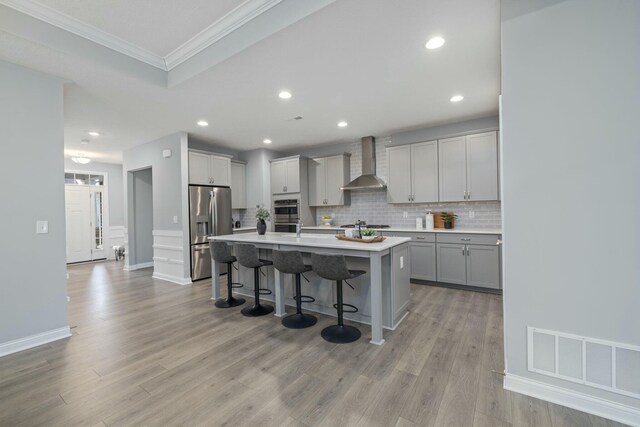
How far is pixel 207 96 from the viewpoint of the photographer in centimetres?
351

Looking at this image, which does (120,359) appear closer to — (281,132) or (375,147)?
(281,132)

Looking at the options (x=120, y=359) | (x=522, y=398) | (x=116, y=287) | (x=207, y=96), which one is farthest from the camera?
(x=116, y=287)

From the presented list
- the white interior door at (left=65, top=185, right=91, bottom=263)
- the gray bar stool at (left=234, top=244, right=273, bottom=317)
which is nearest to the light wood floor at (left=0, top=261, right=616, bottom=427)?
the gray bar stool at (left=234, top=244, right=273, bottom=317)

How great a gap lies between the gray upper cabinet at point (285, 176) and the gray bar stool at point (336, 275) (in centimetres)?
357

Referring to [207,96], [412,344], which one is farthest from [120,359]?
[207,96]

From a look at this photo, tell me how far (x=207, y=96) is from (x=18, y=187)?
2.14 meters

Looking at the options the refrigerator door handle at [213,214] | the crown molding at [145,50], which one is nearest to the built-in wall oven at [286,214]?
the refrigerator door handle at [213,214]

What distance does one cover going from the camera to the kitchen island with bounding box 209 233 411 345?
263 cm

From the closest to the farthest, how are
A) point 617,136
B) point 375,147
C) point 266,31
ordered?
point 617,136 < point 266,31 < point 375,147

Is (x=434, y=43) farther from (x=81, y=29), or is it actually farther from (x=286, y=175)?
(x=286, y=175)

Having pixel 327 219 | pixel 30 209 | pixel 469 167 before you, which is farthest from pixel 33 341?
pixel 469 167

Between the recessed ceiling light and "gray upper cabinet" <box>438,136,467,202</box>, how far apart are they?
2473 millimetres

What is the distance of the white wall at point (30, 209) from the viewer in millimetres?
2596

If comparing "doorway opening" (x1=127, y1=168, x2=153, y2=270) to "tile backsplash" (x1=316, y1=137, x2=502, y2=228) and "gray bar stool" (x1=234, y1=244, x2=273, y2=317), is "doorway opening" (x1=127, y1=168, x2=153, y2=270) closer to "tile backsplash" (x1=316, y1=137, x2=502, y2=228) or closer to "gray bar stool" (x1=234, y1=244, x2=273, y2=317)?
"tile backsplash" (x1=316, y1=137, x2=502, y2=228)
